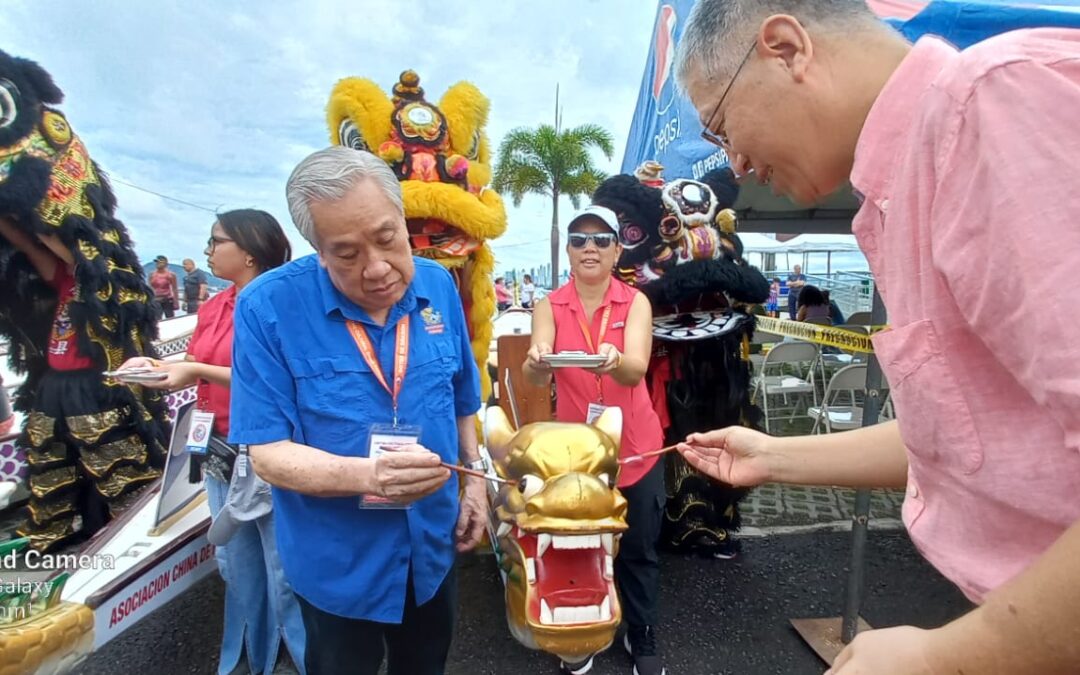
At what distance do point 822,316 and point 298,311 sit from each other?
7680 millimetres

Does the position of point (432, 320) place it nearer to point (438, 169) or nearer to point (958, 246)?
point (958, 246)

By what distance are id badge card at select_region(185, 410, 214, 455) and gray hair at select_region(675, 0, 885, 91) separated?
257cm

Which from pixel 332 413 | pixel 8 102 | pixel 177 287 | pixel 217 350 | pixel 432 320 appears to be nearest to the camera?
pixel 332 413

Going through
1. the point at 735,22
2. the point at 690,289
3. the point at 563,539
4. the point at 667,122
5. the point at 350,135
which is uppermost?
the point at 667,122

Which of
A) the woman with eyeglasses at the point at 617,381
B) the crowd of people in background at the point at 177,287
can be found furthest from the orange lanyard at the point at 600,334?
the crowd of people in background at the point at 177,287

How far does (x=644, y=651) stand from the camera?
283 centimetres

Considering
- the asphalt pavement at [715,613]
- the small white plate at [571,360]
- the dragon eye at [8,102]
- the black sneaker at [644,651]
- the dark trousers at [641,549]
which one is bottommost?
the asphalt pavement at [715,613]

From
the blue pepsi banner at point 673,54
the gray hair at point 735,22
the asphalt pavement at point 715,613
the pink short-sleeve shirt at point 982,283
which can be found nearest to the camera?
the pink short-sleeve shirt at point 982,283

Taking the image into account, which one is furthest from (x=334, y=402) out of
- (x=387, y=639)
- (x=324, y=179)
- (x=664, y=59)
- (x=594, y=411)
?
(x=664, y=59)

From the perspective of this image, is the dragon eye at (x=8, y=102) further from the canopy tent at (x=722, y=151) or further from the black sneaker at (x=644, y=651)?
the black sneaker at (x=644, y=651)

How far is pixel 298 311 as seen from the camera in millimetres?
1690

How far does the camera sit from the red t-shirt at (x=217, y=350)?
268 centimetres

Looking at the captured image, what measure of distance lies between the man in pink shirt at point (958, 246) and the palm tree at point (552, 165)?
19882 mm

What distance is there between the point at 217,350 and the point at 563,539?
6.36ft
